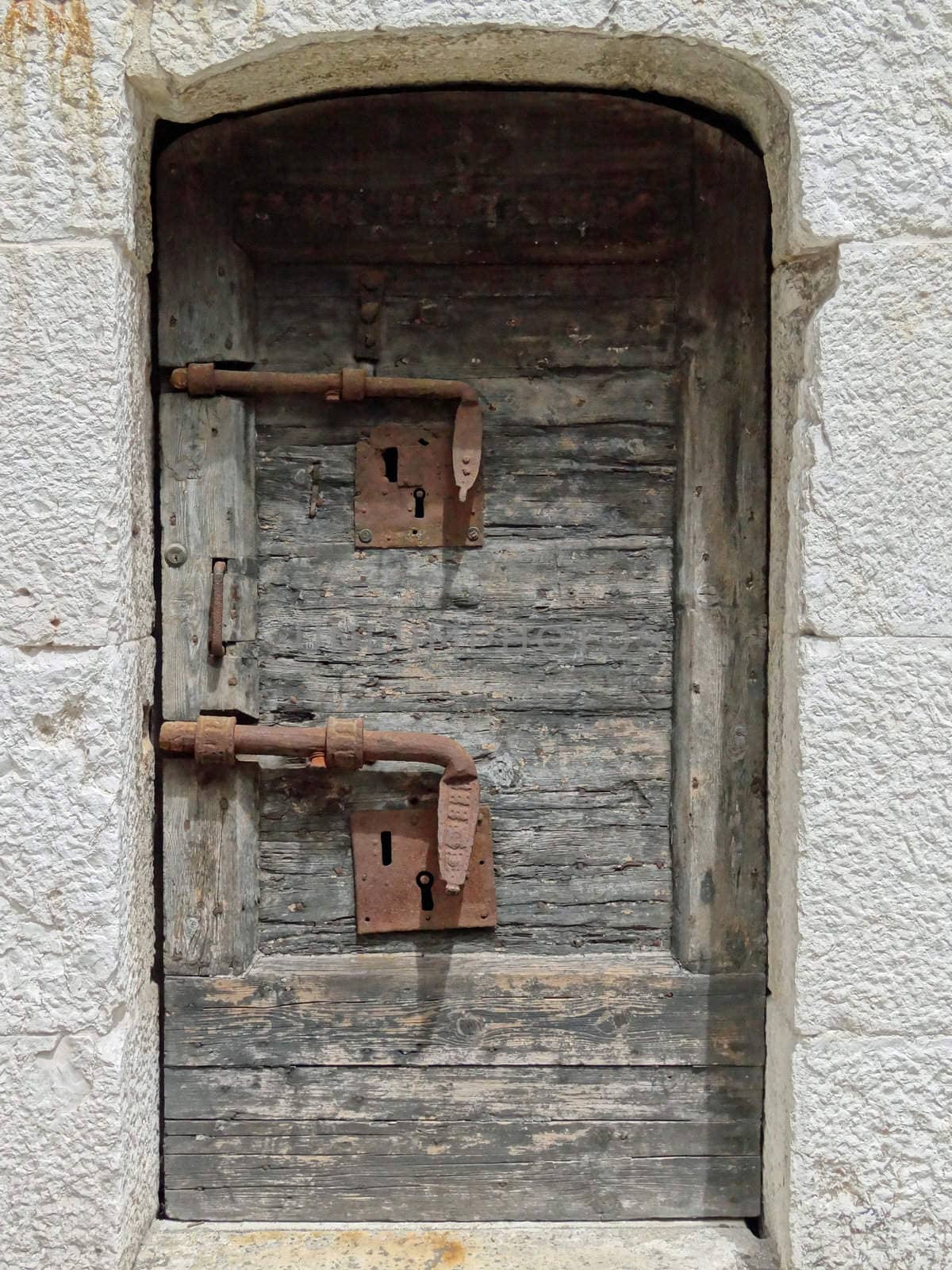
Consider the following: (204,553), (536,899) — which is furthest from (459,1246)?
(204,553)

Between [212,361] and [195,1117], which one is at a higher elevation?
[212,361]

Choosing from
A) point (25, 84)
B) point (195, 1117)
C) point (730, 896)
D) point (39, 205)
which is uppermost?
point (25, 84)

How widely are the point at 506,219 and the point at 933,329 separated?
748mm

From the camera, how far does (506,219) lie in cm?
171

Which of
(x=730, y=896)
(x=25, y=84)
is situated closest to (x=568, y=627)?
(x=730, y=896)

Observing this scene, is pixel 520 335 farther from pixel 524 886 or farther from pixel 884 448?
pixel 524 886

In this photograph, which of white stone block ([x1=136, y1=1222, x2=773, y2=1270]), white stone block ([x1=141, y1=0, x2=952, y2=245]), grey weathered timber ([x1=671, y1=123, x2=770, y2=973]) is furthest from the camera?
grey weathered timber ([x1=671, y1=123, x2=770, y2=973])

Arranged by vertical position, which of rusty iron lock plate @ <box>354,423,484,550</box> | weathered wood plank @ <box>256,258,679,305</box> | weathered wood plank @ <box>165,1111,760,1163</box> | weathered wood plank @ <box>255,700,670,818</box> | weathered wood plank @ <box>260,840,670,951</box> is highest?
weathered wood plank @ <box>256,258,679,305</box>

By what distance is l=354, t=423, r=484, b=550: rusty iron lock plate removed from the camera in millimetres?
1720

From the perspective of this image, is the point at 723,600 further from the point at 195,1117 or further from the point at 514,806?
the point at 195,1117

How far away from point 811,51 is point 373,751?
1.32m

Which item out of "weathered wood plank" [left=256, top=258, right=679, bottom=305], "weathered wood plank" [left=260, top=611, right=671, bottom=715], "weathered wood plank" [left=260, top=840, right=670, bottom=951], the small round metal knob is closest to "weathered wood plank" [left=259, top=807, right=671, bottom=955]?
"weathered wood plank" [left=260, top=840, right=670, bottom=951]

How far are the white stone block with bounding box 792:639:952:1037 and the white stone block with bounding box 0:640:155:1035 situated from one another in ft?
3.65

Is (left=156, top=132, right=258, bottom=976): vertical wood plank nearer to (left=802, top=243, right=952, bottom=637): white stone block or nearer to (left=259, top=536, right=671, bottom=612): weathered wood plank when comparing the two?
(left=259, top=536, right=671, bottom=612): weathered wood plank
